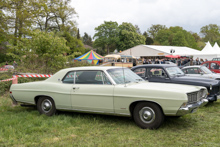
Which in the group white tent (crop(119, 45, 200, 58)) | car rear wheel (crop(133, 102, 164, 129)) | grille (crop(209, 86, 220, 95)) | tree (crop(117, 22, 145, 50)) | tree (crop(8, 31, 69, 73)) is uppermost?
tree (crop(117, 22, 145, 50))

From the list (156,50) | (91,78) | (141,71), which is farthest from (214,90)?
(156,50)

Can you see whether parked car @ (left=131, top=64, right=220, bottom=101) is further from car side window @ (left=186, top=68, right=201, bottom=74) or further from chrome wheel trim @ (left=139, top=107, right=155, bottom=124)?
chrome wheel trim @ (left=139, top=107, right=155, bottom=124)

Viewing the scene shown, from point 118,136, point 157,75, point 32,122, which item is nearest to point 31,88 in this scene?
point 32,122

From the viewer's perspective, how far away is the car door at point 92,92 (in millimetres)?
5347

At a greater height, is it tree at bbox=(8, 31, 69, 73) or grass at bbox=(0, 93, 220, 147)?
tree at bbox=(8, 31, 69, 73)

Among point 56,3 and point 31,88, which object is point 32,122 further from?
point 56,3

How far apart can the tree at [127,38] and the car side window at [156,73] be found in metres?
61.0

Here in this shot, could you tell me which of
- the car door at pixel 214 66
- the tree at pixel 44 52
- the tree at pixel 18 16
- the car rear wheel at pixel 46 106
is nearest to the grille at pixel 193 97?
the car rear wheel at pixel 46 106

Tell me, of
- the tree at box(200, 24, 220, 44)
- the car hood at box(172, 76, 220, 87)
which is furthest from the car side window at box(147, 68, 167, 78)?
the tree at box(200, 24, 220, 44)

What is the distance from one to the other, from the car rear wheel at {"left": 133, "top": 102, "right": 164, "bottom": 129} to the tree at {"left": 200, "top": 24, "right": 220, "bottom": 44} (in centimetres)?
10342

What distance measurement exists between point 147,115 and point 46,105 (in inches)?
113

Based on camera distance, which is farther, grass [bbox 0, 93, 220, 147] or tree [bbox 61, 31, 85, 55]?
tree [bbox 61, 31, 85, 55]

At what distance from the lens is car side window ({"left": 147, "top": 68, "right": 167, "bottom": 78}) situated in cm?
812

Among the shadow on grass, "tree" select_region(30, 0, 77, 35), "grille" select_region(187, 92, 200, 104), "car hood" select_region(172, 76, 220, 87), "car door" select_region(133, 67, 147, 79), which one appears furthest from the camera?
"tree" select_region(30, 0, 77, 35)
